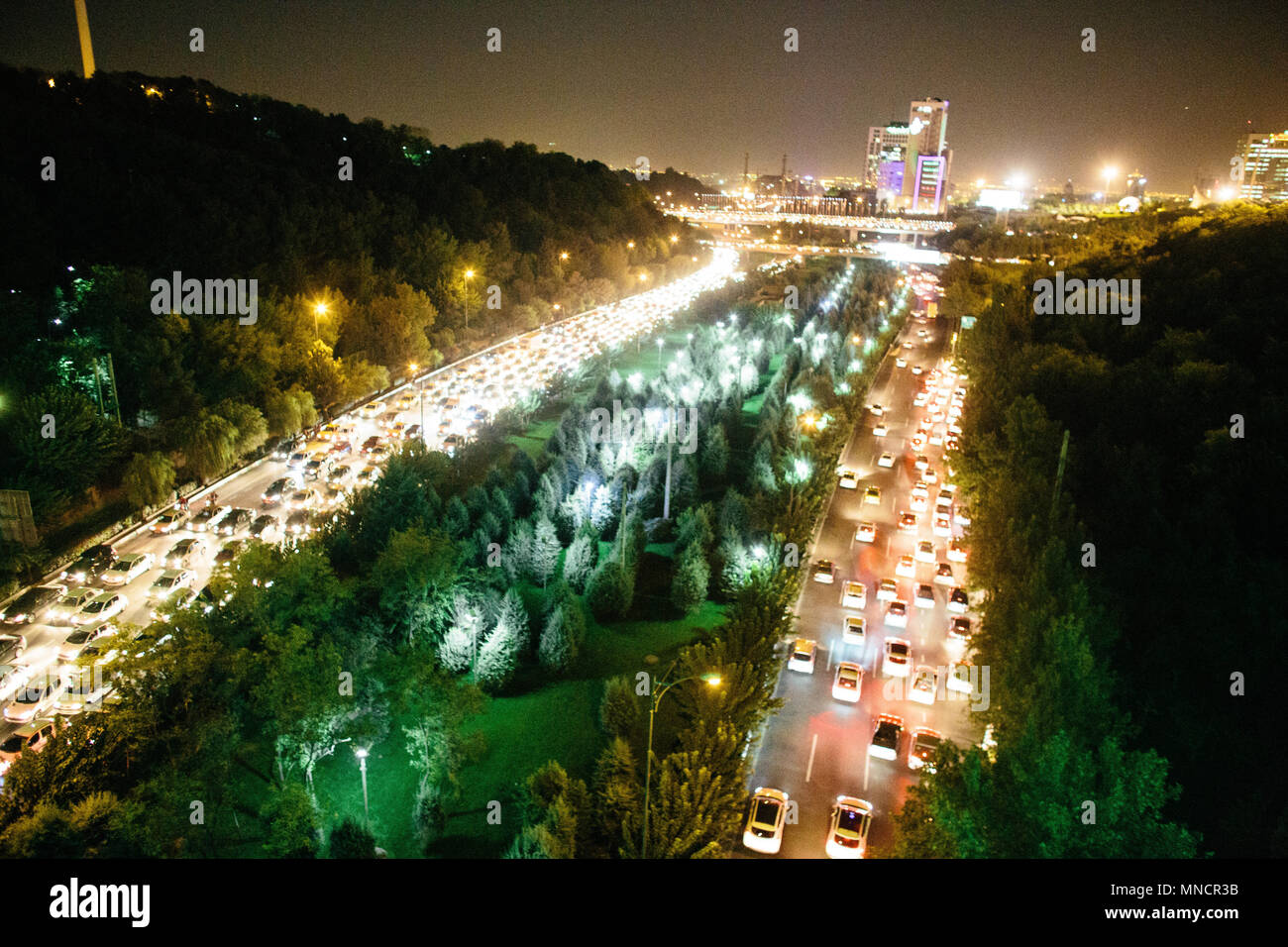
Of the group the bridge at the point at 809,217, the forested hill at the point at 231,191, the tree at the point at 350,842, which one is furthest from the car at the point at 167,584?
the bridge at the point at 809,217

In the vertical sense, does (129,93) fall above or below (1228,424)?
above

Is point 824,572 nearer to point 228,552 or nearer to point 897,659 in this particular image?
point 897,659

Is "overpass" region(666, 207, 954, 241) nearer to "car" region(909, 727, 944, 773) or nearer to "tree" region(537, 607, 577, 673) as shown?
"tree" region(537, 607, 577, 673)

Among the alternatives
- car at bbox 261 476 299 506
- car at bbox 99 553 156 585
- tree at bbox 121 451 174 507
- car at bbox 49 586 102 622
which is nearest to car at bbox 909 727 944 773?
car at bbox 49 586 102 622

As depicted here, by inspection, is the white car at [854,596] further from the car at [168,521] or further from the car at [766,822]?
the car at [168,521]

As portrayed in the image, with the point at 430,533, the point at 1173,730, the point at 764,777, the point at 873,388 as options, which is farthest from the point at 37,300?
the point at 873,388

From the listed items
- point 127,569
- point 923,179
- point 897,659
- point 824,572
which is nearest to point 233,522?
point 127,569
